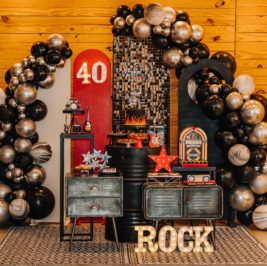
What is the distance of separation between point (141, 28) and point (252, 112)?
1.31 metres

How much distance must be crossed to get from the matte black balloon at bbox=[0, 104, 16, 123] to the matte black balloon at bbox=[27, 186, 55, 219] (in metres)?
0.71

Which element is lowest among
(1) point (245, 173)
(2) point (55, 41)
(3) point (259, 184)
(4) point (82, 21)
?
(3) point (259, 184)

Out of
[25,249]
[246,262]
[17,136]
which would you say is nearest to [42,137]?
[17,136]

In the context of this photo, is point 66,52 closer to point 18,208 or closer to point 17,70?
point 17,70

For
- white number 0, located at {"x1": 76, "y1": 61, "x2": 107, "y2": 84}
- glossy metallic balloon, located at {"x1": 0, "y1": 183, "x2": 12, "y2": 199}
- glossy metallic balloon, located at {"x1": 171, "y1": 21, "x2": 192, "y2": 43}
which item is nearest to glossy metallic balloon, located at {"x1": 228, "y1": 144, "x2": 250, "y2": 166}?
glossy metallic balloon, located at {"x1": 171, "y1": 21, "x2": 192, "y2": 43}

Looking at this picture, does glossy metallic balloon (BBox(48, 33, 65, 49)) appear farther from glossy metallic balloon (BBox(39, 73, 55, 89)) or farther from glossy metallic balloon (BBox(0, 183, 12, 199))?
glossy metallic balloon (BBox(0, 183, 12, 199))

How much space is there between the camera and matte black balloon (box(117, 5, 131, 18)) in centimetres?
604

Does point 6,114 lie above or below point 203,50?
below

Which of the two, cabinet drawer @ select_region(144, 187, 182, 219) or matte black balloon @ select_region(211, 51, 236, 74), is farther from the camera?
matte black balloon @ select_region(211, 51, 236, 74)

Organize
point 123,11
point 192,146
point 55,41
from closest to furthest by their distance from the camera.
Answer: point 192,146 → point 55,41 → point 123,11

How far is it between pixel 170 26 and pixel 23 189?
2.08 m

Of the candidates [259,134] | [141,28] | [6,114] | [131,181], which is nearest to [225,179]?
[259,134]

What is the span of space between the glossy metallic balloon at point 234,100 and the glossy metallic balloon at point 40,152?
1760 mm

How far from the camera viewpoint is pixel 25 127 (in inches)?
227
